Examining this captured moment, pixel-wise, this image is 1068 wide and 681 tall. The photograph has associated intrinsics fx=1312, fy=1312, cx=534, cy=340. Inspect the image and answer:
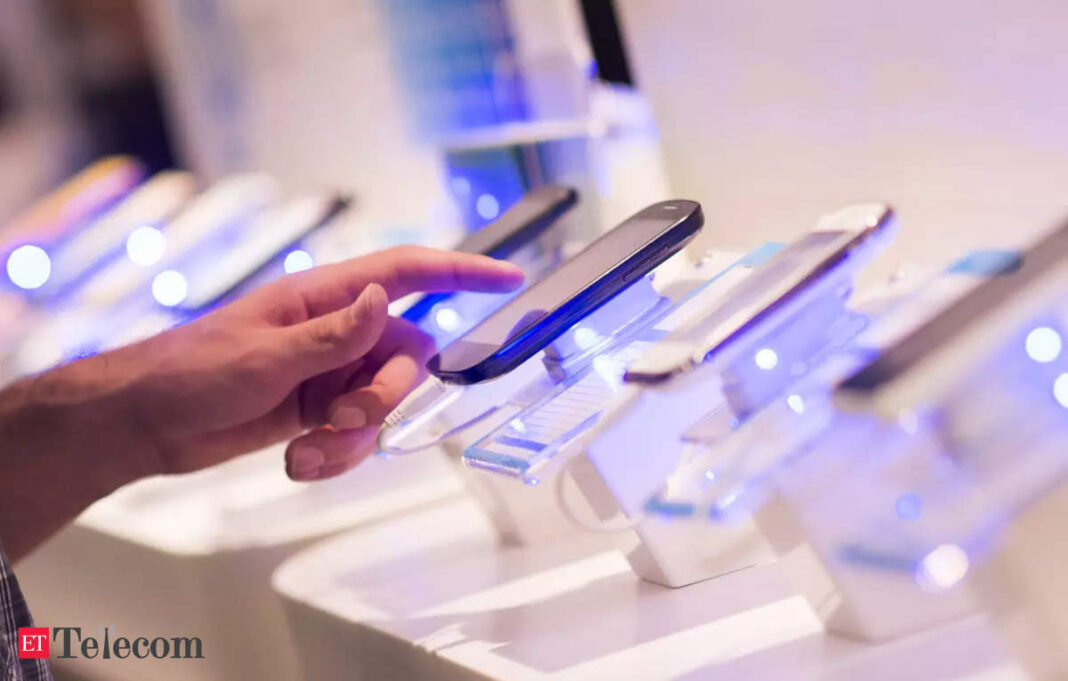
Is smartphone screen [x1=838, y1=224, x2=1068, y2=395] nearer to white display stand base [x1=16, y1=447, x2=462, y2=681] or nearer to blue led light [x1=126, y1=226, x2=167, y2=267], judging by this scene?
white display stand base [x1=16, y1=447, x2=462, y2=681]

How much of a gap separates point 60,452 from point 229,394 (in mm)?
136

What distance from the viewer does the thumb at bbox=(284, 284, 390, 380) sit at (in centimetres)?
79

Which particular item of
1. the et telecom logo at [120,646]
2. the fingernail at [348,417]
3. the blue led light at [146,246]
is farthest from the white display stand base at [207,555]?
the blue led light at [146,246]

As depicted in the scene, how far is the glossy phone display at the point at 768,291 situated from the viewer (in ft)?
1.87

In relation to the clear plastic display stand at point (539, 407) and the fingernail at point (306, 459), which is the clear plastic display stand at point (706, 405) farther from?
the fingernail at point (306, 459)

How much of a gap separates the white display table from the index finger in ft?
0.56

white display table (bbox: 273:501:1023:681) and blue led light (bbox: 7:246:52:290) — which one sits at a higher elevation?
blue led light (bbox: 7:246:52:290)

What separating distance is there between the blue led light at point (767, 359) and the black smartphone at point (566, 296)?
0.13 metres

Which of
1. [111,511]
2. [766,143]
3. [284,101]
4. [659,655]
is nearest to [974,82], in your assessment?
[766,143]

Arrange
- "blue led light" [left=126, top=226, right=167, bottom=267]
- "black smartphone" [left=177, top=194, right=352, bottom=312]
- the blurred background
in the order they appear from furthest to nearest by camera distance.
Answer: "blue led light" [left=126, top=226, right=167, bottom=267], "black smartphone" [left=177, top=194, right=352, bottom=312], the blurred background

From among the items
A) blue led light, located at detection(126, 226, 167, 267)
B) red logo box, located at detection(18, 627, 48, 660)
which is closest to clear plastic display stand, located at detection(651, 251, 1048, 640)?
red logo box, located at detection(18, 627, 48, 660)

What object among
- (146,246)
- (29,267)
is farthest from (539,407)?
(29,267)

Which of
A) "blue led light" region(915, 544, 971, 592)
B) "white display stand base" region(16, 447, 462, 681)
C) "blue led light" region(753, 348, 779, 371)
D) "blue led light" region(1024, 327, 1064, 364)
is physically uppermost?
"blue led light" region(1024, 327, 1064, 364)

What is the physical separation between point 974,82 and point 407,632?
0.52 meters
